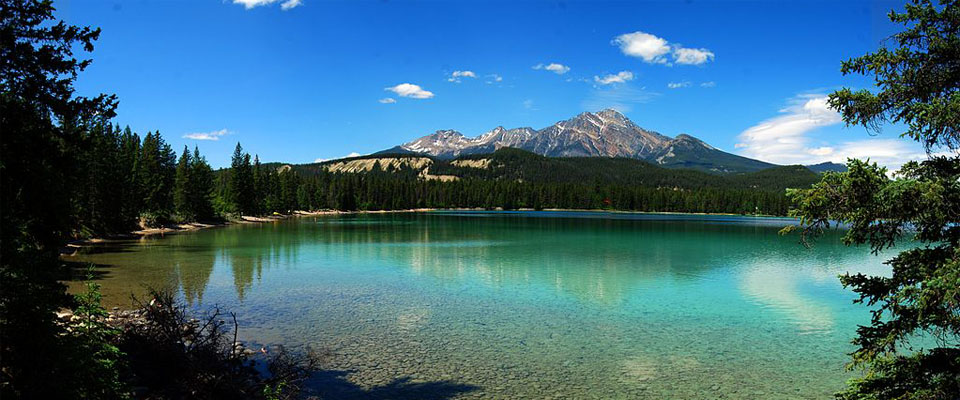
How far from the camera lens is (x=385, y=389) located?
13.9m

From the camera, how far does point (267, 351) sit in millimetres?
17188

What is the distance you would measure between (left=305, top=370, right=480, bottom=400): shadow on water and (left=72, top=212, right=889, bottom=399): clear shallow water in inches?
2.3

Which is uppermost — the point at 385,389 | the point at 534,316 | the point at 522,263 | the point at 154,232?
the point at 154,232

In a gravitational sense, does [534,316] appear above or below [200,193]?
below

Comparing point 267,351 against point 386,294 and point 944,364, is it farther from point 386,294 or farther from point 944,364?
point 944,364

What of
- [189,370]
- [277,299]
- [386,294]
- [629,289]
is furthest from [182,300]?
[629,289]

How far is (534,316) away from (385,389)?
1092cm

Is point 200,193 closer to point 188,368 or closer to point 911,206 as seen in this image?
point 188,368

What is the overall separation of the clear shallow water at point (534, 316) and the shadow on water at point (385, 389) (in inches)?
2.3

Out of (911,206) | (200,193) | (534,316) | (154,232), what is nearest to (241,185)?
(200,193)

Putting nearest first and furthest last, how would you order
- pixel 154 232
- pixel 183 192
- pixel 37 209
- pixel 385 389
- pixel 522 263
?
pixel 37 209 → pixel 385 389 → pixel 522 263 → pixel 154 232 → pixel 183 192

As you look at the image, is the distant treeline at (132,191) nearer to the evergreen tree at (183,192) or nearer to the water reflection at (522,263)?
the evergreen tree at (183,192)

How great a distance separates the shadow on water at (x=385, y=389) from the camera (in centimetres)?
1346

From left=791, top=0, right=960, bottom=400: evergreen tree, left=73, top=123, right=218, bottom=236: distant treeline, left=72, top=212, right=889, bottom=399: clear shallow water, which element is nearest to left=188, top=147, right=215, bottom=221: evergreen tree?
left=73, top=123, right=218, bottom=236: distant treeline
